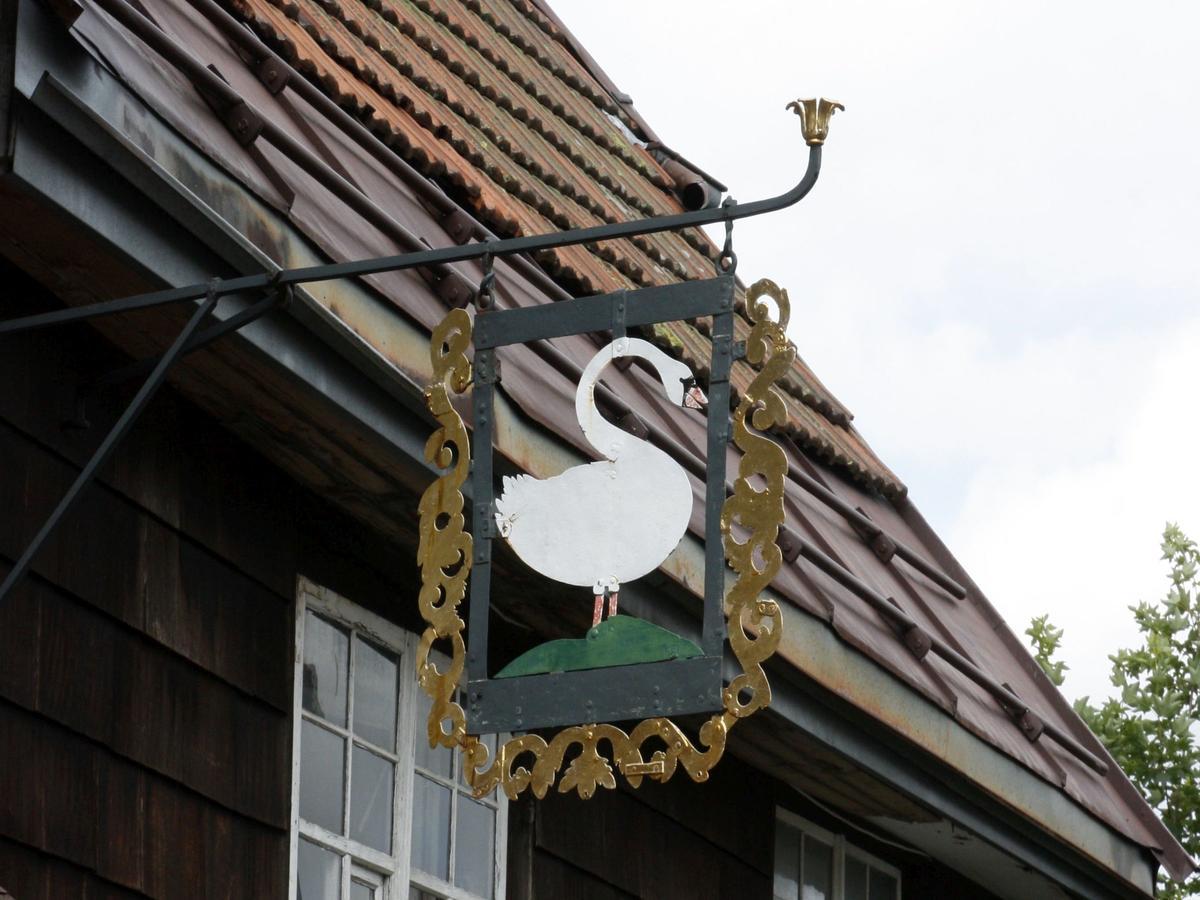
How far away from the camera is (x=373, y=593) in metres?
6.23

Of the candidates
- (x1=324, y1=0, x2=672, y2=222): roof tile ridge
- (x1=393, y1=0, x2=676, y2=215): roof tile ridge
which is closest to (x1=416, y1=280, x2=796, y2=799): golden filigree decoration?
(x1=324, y1=0, x2=672, y2=222): roof tile ridge

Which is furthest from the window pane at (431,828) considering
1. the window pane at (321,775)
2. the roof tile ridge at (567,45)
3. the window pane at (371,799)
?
the roof tile ridge at (567,45)

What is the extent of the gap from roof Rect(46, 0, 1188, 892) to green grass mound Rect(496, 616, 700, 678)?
101cm

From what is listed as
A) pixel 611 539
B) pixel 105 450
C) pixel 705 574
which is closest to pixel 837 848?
pixel 705 574

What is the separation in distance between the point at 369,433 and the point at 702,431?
2140mm

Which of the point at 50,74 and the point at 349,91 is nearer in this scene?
the point at 50,74

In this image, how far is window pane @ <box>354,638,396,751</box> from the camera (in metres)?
6.13

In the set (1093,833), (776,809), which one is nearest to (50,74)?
(776,809)

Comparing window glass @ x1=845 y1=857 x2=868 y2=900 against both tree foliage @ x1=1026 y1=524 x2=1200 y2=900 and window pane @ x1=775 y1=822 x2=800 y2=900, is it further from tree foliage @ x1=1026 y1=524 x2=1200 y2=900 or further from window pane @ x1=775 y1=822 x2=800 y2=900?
tree foliage @ x1=1026 y1=524 x2=1200 y2=900

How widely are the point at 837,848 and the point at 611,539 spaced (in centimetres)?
430

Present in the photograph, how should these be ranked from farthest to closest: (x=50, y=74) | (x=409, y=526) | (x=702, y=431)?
1. (x=702, y=431)
2. (x=409, y=526)
3. (x=50, y=74)

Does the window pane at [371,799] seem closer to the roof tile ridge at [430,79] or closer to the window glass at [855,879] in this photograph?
the roof tile ridge at [430,79]

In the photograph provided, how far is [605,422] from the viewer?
4637 millimetres

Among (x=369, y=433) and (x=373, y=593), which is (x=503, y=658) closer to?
(x=373, y=593)
